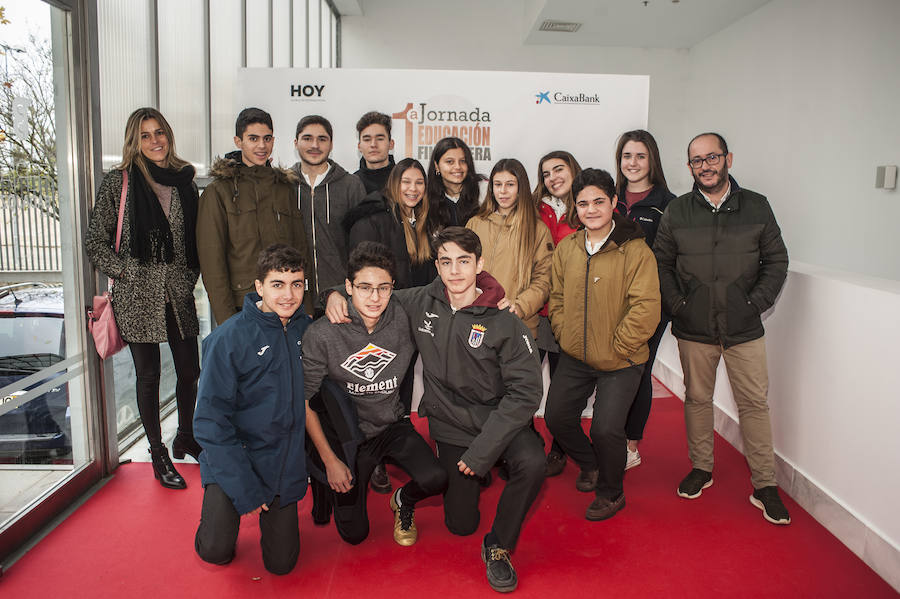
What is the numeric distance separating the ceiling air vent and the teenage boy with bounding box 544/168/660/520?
5464 mm

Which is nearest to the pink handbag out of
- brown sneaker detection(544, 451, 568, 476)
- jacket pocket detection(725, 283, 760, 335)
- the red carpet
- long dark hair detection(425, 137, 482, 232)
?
the red carpet

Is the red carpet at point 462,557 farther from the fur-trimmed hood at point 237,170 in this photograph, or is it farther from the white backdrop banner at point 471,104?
the white backdrop banner at point 471,104

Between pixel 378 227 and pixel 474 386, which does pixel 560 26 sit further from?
pixel 474 386

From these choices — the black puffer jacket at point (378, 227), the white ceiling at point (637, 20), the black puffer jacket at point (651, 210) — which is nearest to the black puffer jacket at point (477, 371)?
the black puffer jacket at point (378, 227)

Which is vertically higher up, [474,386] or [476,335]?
[476,335]

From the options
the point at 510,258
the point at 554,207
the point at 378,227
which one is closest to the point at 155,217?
the point at 378,227

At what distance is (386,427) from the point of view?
7.73 feet

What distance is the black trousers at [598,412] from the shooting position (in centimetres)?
243

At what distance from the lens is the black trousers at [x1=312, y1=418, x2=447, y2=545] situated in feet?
7.20

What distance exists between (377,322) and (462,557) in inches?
37.6

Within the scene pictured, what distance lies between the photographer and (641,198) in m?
2.96

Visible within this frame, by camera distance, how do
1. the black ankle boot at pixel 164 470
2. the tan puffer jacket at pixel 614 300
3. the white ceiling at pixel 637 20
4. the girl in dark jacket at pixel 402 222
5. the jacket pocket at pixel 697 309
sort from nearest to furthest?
the tan puffer jacket at pixel 614 300 < the jacket pocket at pixel 697 309 < the black ankle boot at pixel 164 470 < the girl in dark jacket at pixel 402 222 < the white ceiling at pixel 637 20

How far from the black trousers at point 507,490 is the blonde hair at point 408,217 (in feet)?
3.32

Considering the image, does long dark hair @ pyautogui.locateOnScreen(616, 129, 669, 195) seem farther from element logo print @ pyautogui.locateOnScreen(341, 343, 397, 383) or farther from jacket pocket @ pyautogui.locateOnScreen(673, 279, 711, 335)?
element logo print @ pyautogui.locateOnScreen(341, 343, 397, 383)
